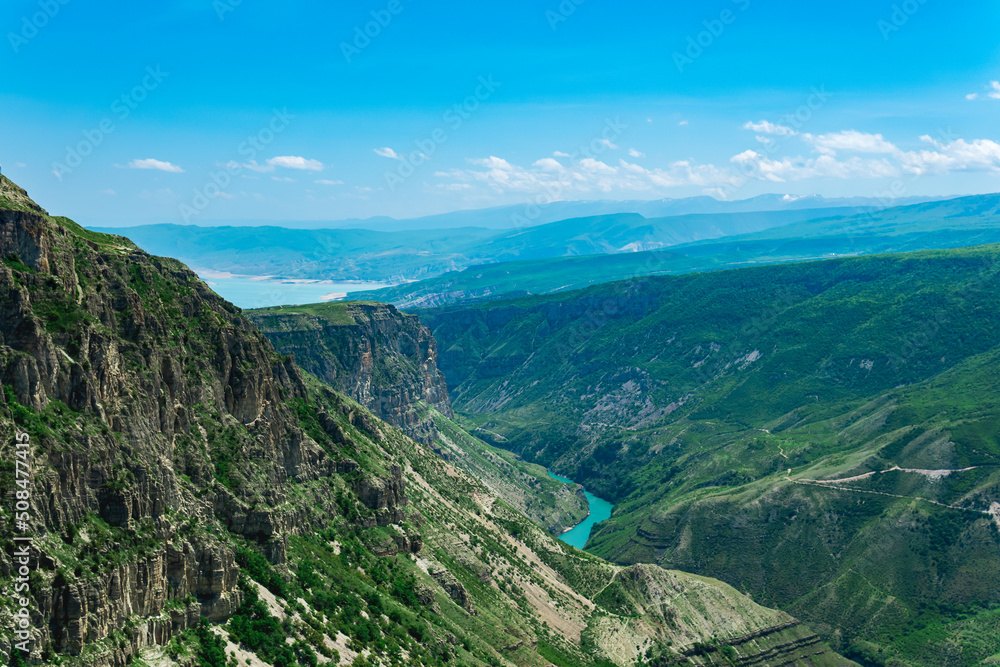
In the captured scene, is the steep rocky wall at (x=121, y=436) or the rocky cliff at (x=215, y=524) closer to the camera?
the steep rocky wall at (x=121, y=436)

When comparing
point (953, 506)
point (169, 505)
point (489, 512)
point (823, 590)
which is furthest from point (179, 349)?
point (953, 506)

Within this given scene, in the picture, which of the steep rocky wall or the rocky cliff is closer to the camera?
the steep rocky wall

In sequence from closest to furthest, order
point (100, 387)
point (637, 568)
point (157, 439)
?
1. point (100, 387)
2. point (157, 439)
3. point (637, 568)

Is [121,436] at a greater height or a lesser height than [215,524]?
greater

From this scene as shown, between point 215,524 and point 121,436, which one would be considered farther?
point 215,524

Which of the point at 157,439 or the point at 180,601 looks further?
the point at 157,439

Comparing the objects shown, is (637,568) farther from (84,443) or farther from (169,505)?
(84,443)

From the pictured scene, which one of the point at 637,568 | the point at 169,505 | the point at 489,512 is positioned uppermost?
the point at 169,505

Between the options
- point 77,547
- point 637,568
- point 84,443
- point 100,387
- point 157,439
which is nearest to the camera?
point 77,547
